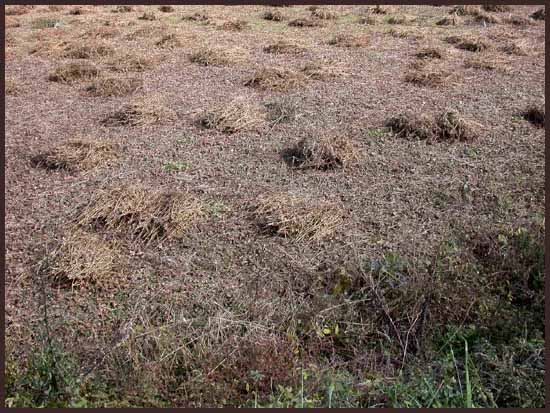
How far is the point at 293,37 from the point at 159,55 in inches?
94.0

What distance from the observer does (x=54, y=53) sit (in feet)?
27.0

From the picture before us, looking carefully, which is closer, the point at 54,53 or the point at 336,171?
the point at 336,171

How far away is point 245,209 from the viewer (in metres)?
4.17

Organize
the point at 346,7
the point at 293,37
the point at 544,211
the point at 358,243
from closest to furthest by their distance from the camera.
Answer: the point at 358,243, the point at 544,211, the point at 293,37, the point at 346,7

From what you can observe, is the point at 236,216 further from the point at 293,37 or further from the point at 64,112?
the point at 293,37

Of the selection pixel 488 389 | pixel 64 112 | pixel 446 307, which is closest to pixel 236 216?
pixel 446 307

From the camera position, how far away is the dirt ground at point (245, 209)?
2.71m

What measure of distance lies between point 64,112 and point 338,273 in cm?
407

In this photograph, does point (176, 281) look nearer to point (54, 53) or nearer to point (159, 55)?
point (159, 55)

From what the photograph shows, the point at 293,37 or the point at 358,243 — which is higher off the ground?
the point at 293,37

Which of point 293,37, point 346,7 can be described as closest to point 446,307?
point 293,37

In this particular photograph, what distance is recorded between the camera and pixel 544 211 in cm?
405

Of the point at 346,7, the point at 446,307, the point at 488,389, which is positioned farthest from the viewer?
the point at 346,7

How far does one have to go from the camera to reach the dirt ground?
2705 millimetres
